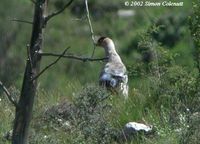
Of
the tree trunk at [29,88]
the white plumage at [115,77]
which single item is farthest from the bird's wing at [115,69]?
the tree trunk at [29,88]

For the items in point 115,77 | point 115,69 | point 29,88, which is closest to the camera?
point 29,88

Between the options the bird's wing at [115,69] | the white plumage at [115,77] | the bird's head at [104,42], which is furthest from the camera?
the bird's head at [104,42]

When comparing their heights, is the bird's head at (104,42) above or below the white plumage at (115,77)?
above

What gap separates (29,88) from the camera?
6875mm

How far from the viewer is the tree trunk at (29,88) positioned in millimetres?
6855

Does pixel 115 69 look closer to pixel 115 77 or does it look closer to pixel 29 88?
pixel 115 77

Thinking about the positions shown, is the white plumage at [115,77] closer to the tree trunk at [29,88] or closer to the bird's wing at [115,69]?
the bird's wing at [115,69]

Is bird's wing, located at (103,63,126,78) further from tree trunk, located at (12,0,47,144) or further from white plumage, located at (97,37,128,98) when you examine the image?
tree trunk, located at (12,0,47,144)

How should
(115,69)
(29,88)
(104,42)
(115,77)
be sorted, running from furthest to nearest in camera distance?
(104,42)
(115,69)
(115,77)
(29,88)

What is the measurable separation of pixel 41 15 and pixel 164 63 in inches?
130

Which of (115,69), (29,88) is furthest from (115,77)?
(29,88)

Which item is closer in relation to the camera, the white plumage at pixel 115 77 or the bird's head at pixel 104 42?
the white plumage at pixel 115 77

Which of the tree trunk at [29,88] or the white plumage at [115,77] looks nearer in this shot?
the tree trunk at [29,88]

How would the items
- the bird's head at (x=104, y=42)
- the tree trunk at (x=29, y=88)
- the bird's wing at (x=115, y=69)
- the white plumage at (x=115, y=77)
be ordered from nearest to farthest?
the tree trunk at (x=29, y=88), the white plumage at (x=115, y=77), the bird's wing at (x=115, y=69), the bird's head at (x=104, y=42)
